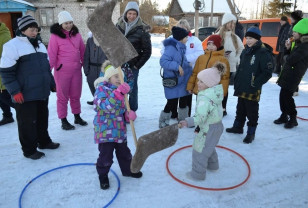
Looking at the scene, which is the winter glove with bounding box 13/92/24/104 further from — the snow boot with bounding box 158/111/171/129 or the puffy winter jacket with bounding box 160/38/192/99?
the snow boot with bounding box 158/111/171/129

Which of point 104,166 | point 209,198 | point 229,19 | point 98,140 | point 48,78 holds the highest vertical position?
point 229,19

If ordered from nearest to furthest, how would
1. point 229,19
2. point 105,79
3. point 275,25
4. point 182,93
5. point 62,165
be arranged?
point 105,79 < point 62,165 < point 182,93 < point 229,19 < point 275,25

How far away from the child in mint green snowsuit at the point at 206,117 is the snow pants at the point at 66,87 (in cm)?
241

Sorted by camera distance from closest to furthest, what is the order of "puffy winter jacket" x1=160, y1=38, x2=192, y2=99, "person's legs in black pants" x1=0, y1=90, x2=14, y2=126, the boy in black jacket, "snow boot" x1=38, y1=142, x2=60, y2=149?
1. the boy in black jacket
2. "snow boot" x1=38, y1=142, x2=60, y2=149
3. "puffy winter jacket" x1=160, y1=38, x2=192, y2=99
4. "person's legs in black pants" x1=0, y1=90, x2=14, y2=126

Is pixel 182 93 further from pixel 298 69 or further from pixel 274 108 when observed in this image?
pixel 274 108

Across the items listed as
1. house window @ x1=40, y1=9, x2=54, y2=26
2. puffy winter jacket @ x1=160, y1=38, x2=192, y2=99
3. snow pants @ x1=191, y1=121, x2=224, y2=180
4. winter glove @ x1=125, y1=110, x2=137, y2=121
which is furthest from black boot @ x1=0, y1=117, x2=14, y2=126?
house window @ x1=40, y1=9, x2=54, y2=26

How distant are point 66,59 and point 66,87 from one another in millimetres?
486

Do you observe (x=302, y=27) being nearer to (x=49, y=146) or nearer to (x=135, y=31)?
(x=135, y=31)

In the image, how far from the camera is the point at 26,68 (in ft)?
10.6

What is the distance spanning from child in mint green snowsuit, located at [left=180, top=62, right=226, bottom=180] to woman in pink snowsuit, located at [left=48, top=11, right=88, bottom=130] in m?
2.40

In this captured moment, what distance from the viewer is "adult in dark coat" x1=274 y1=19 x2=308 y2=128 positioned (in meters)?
4.17

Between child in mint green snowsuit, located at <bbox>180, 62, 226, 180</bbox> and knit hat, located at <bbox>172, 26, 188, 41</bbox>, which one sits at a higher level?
knit hat, located at <bbox>172, 26, 188, 41</bbox>

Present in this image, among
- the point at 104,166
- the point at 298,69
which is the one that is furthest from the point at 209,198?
the point at 298,69

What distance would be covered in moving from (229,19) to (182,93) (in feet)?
5.44
